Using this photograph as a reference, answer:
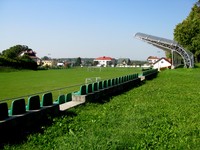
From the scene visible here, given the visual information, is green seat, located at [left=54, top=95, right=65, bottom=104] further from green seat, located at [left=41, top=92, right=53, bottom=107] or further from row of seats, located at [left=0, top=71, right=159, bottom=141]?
green seat, located at [left=41, top=92, right=53, bottom=107]

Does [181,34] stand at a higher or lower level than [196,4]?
lower

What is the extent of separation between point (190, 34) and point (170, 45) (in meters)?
5.01

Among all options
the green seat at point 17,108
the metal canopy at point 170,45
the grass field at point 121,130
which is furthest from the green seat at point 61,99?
the metal canopy at point 170,45

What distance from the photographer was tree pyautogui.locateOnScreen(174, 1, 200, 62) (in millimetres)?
58994

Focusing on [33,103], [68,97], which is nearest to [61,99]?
[68,97]

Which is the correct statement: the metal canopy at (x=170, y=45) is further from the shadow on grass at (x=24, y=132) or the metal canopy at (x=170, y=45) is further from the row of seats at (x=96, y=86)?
the shadow on grass at (x=24, y=132)

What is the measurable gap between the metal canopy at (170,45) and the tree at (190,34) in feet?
12.3

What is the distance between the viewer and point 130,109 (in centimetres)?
1151

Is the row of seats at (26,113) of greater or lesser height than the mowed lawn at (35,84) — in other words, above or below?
→ above

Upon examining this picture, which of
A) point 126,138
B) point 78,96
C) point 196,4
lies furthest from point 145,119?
point 196,4

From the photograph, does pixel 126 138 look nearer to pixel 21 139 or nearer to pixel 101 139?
pixel 101 139

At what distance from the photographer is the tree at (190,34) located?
59.0m

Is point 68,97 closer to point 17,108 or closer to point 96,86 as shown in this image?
point 96,86

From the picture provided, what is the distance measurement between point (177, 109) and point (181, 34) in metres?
52.1
